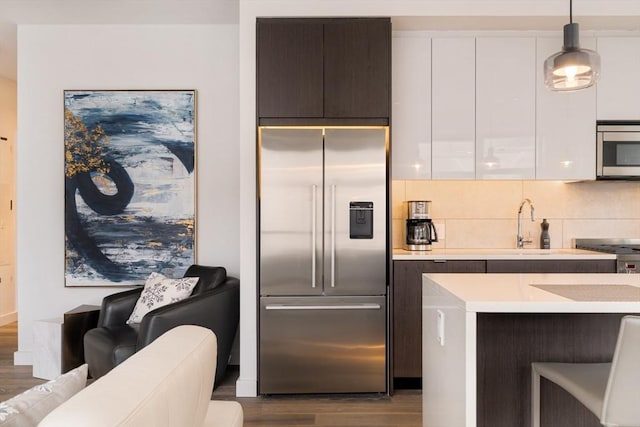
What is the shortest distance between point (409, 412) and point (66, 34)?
13.0 feet

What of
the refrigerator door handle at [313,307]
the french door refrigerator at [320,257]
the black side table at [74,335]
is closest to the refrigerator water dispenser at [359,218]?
the french door refrigerator at [320,257]

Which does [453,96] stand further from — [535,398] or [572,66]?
[535,398]

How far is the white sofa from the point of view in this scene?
0.74 meters

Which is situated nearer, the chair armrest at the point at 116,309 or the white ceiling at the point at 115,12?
the chair armrest at the point at 116,309

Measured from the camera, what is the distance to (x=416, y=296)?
324cm

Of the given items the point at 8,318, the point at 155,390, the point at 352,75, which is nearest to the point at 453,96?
the point at 352,75

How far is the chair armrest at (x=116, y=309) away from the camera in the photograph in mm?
3301

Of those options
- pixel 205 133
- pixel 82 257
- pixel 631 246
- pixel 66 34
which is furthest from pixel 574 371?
pixel 66 34

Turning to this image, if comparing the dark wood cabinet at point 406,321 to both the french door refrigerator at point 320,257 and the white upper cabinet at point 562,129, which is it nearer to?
the french door refrigerator at point 320,257

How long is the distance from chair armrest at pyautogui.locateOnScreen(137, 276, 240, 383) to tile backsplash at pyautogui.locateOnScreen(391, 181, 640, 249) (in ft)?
4.69

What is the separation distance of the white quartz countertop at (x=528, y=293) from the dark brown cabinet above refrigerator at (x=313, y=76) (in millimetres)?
1556

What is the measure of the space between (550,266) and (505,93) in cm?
132

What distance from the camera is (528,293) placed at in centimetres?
165

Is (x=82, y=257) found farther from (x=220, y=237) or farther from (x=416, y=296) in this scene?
(x=416, y=296)
